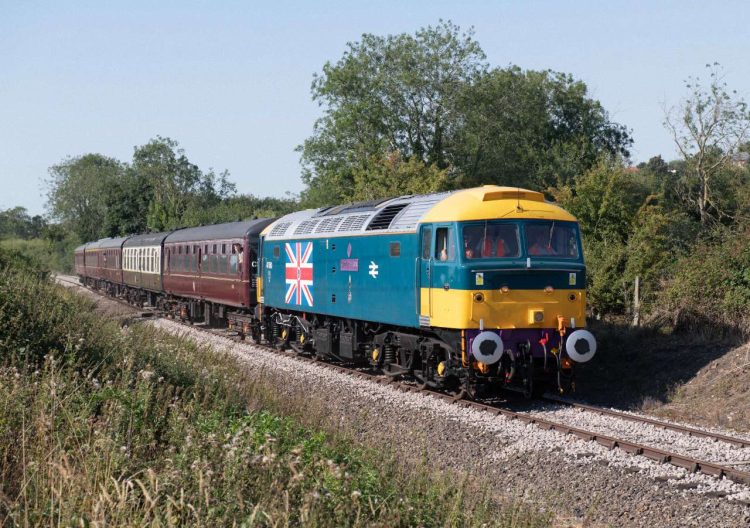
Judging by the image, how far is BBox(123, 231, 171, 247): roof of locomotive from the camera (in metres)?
31.7

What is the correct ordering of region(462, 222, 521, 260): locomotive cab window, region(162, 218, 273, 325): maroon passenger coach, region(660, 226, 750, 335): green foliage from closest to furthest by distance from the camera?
region(462, 222, 521, 260): locomotive cab window
region(660, 226, 750, 335): green foliage
region(162, 218, 273, 325): maroon passenger coach

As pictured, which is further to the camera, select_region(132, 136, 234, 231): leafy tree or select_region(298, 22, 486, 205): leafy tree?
select_region(132, 136, 234, 231): leafy tree

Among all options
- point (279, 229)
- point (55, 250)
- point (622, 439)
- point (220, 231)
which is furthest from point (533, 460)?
point (55, 250)

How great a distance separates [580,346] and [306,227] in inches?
297

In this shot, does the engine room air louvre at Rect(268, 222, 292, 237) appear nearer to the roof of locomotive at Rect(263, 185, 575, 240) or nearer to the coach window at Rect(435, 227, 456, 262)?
the roof of locomotive at Rect(263, 185, 575, 240)

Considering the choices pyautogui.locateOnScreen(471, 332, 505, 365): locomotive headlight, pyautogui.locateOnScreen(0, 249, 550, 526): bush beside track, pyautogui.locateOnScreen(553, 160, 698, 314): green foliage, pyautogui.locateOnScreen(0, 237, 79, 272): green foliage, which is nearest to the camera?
pyautogui.locateOnScreen(0, 249, 550, 526): bush beside track

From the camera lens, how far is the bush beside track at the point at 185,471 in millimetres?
5285

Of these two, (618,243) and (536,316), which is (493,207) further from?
(618,243)

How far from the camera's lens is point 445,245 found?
42.2 feet

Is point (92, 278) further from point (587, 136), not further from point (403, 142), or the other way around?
point (587, 136)

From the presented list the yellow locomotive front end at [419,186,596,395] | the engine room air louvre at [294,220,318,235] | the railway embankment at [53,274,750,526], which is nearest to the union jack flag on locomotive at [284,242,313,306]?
the engine room air louvre at [294,220,318,235]

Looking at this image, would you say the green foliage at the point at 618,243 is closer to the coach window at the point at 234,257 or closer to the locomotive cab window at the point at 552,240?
the locomotive cab window at the point at 552,240

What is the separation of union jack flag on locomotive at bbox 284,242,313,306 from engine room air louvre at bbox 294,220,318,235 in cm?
25

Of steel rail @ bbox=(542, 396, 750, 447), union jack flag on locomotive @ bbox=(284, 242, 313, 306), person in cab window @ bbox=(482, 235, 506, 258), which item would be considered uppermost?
person in cab window @ bbox=(482, 235, 506, 258)
